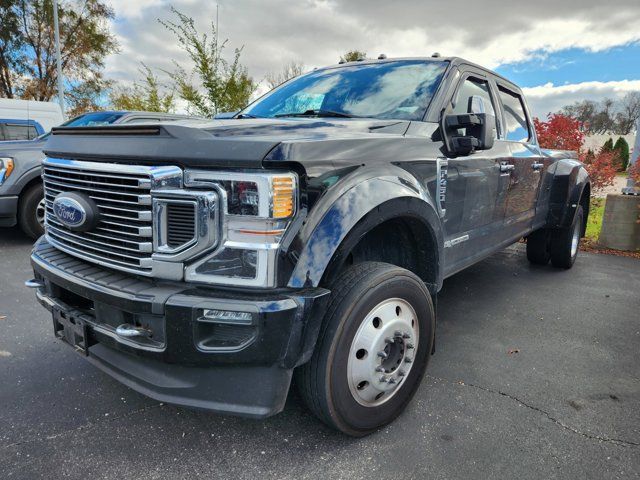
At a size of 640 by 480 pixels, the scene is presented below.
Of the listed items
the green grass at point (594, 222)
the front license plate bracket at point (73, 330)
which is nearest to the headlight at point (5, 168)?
the front license plate bracket at point (73, 330)

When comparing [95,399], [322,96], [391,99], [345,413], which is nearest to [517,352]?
[345,413]

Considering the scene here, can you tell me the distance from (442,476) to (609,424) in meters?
1.05

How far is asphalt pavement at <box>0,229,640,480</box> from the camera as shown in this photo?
1977 mm

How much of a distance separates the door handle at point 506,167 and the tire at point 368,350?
161 centimetres

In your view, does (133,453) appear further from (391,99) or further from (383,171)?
(391,99)

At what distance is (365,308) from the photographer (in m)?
1.97

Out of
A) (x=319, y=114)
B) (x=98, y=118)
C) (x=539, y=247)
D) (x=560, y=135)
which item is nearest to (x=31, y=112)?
(x=98, y=118)

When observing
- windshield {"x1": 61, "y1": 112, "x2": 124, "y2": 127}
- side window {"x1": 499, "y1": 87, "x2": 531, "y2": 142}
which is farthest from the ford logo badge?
windshield {"x1": 61, "y1": 112, "x2": 124, "y2": 127}

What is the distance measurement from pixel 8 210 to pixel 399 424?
571cm

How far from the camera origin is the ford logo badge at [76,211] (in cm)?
197

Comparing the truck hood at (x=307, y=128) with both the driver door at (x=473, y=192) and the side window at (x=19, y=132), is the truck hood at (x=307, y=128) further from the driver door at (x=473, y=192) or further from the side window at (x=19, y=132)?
the side window at (x=19, y=132)

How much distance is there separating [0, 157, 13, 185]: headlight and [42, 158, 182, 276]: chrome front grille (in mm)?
4319

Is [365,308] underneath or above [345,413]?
above

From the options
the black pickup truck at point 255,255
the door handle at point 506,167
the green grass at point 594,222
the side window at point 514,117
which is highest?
the side window at point 514,117
